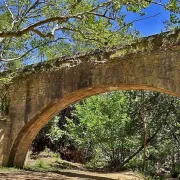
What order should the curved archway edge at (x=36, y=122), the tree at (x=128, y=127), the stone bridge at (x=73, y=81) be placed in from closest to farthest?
the stone bridge at (x=73, y=81) → the curved archway edge at (x=36, y=122) → the tree at (x=128, y=127)

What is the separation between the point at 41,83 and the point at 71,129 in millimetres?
6063

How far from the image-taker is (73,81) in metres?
8.41

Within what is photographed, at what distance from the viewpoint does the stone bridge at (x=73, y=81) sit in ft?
23.2

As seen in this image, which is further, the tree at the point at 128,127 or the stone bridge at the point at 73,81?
the tree at the point at 128,127

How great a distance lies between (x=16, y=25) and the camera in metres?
8.27

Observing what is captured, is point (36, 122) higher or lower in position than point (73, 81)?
lower

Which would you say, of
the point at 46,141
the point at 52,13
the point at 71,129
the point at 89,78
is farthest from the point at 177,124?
the point at 52,13

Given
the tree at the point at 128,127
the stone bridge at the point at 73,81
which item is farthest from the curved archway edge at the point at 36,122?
the tree at the point at 128,127

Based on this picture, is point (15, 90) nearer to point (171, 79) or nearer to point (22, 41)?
point (22, 41)

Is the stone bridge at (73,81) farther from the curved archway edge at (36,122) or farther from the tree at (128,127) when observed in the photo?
the tree at (128,127)

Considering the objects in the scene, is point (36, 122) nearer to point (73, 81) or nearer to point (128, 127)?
point (73, 81)

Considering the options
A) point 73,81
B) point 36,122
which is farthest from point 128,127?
point 73,81

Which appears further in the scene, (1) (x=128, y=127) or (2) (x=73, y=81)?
(1) (x=128, y=127)

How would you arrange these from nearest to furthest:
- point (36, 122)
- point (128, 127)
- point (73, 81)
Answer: point (73, 81)
point (36, 122)
point (128, 127)
